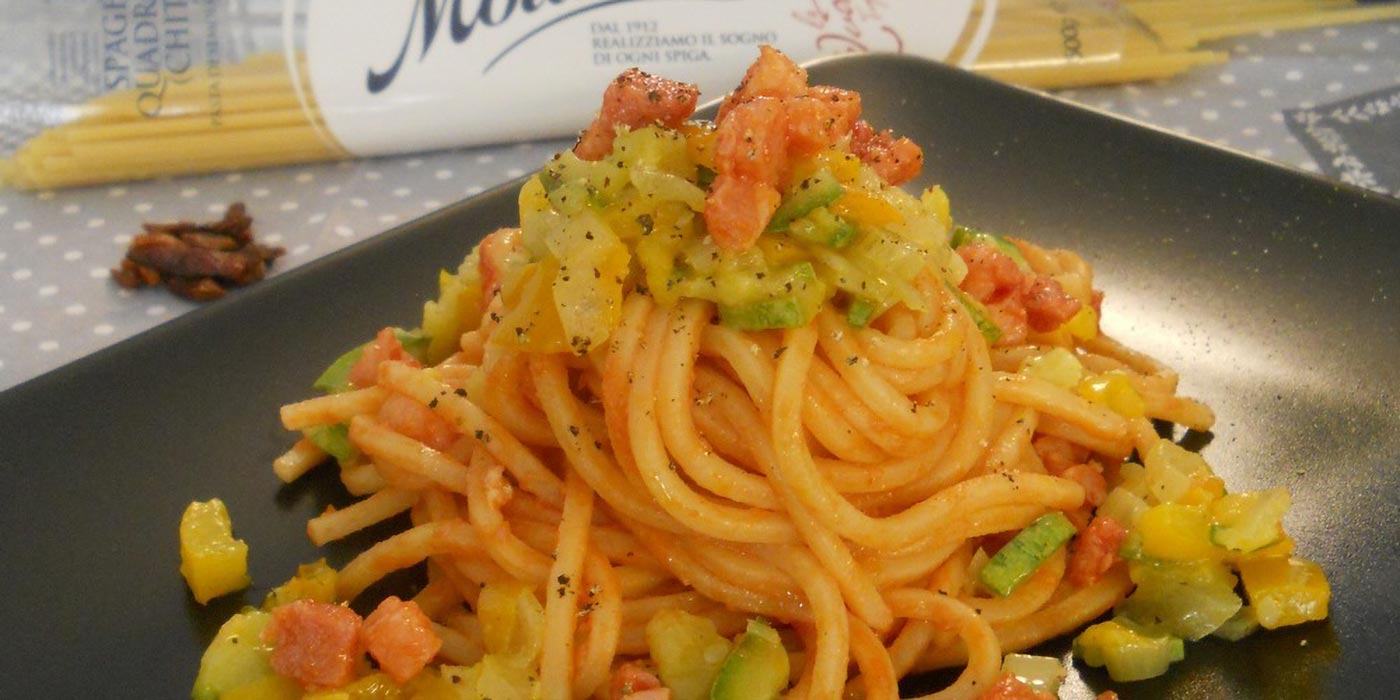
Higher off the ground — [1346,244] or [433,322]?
[1346,244]

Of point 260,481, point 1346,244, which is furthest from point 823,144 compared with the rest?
point 1346,244

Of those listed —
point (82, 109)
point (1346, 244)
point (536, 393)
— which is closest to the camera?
point (536, 393)

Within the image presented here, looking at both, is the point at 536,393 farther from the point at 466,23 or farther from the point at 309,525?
the point at 466,23

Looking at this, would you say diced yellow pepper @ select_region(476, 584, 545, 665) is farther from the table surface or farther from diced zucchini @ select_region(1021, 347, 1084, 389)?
the table surface

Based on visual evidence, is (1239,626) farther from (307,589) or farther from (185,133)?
(185,133)

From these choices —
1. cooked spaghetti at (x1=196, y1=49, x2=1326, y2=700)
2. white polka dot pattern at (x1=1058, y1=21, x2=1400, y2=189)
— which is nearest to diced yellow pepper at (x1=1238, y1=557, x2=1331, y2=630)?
cooked spaghetti at (x1=196, y1=49, x2=1326, y2=700)

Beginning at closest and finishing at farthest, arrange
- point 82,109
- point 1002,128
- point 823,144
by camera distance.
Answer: point 823,144 < point 1002,128 < point 82,109

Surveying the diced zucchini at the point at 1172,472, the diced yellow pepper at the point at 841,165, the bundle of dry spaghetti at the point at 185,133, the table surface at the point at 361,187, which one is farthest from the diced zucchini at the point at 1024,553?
the bundle of dry spaghetti at the point at 185,133

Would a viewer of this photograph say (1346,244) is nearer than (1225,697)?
No
